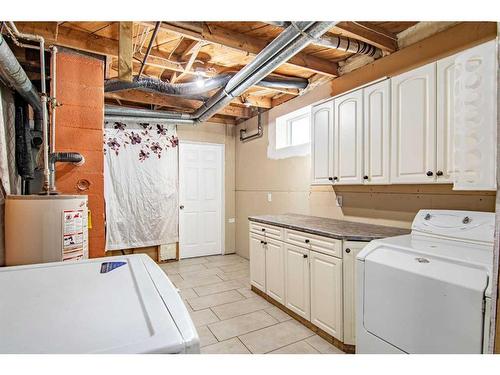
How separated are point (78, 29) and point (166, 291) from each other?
2.35 metres

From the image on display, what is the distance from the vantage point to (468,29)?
191cm

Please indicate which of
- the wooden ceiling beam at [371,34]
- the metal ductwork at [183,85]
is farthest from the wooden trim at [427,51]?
the metal ductwork at [183,85]

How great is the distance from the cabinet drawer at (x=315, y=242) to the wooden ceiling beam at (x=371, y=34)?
1.66 m

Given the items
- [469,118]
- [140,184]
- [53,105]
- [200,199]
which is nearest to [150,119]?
[140,184]

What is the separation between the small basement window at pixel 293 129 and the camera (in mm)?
3660

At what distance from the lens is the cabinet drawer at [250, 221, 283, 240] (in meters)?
2.83

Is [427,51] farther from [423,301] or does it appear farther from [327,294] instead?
[327,294]

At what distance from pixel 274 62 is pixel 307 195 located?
69.7 inches

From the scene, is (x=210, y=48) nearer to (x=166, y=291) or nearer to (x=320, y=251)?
(x=320, y=251)

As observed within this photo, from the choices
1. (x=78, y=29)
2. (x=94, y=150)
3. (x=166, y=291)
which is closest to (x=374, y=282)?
(x=166, y=291)

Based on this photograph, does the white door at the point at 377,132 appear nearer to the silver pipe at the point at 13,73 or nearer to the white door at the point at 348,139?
the white door at the point at 348,139

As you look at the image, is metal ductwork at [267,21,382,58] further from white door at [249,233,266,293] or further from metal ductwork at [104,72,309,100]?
white door at [249,233,266,293]

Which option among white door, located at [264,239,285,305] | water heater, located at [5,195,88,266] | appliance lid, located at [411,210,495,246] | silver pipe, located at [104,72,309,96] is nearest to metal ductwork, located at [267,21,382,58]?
silver pipe, located at [104,72,309,96]

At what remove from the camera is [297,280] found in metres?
2.59
